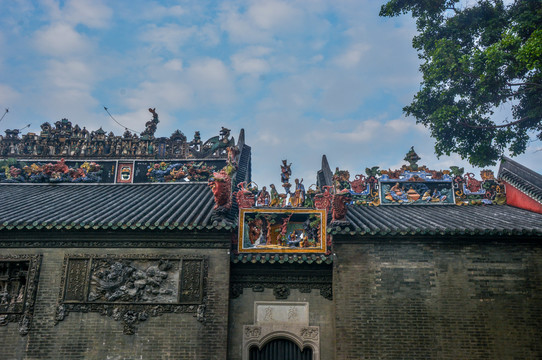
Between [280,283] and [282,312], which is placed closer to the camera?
[282,312]

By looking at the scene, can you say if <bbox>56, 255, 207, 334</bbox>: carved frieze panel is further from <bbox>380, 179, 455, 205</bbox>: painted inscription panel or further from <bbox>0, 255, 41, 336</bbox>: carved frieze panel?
<bbox>380, 179, 455, 205</bbox>: painted inscription panel

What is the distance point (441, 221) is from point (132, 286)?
23.7 feet

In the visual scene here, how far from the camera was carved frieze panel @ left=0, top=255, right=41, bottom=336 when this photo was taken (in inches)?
397

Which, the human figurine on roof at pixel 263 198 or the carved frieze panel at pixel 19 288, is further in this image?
the human figurine on roof at pixel 263 198

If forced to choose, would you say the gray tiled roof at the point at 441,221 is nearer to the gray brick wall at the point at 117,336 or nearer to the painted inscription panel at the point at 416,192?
the painted inscription panel at the point at 416,192

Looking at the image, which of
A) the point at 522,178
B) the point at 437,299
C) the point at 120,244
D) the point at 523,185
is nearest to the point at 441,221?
the point at 437,299

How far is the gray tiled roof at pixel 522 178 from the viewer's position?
40.0 feet

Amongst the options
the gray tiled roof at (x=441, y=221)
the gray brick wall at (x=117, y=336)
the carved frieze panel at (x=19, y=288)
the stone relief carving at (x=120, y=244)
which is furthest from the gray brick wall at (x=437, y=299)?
the carved frieze panel at (x=19, y=288)

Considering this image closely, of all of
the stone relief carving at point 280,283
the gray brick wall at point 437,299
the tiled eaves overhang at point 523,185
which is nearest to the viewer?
the gray brick wall at point 437,299

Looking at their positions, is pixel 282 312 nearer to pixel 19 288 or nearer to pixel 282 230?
pixel 282 230

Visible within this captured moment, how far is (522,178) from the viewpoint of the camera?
41.5ft

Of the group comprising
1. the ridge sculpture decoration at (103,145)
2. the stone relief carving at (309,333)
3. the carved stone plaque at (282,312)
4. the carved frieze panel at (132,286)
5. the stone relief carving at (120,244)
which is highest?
the ridge sculpture decoration at (103,145)

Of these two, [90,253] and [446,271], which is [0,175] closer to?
[90,253]

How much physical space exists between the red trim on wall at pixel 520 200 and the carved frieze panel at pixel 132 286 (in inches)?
337
